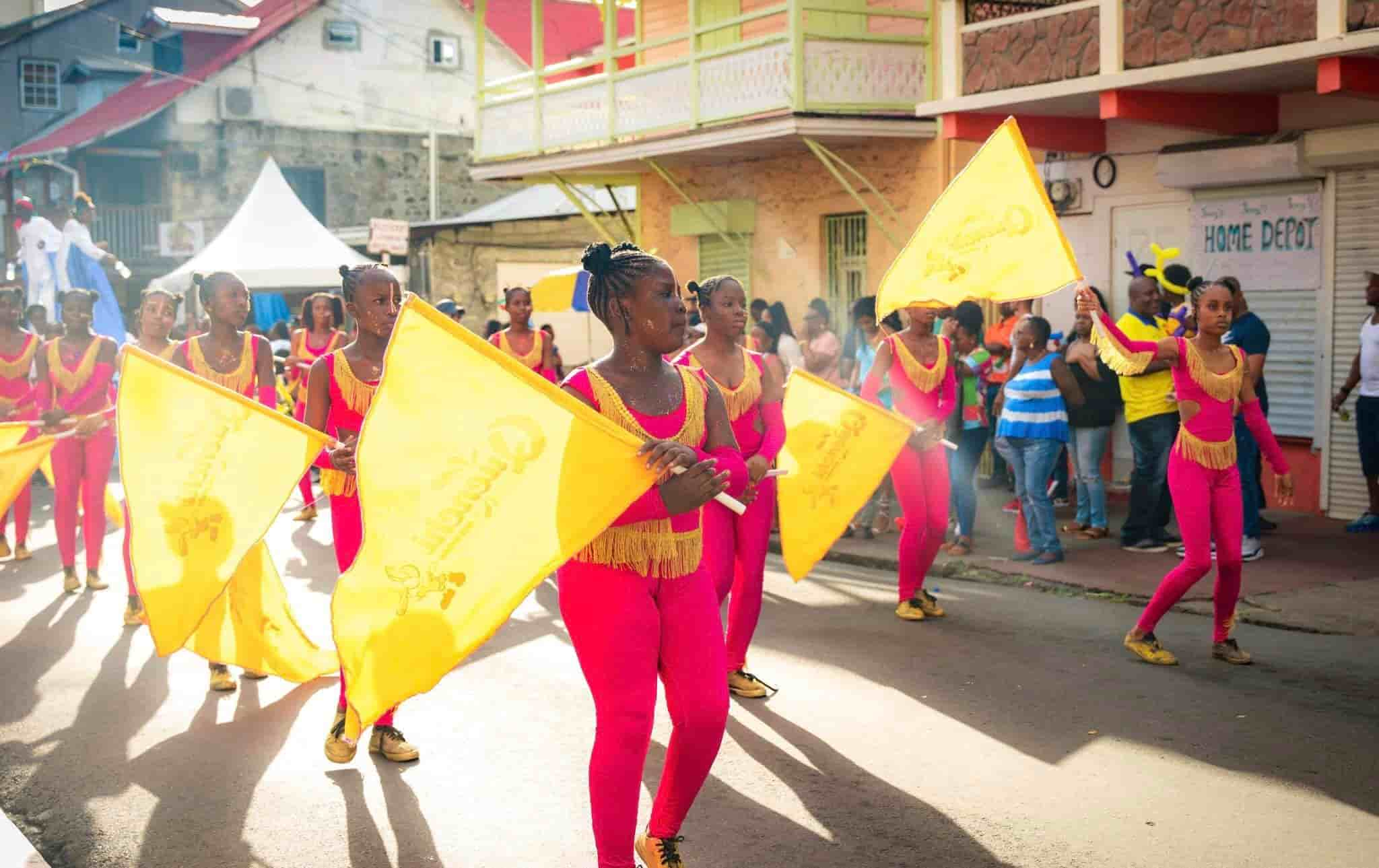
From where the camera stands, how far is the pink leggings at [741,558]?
22.6 feet

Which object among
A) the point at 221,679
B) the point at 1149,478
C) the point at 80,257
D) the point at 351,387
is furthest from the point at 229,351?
the point at 80,257

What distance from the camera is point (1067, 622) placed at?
916 centimetres

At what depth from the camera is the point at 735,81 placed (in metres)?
17.9

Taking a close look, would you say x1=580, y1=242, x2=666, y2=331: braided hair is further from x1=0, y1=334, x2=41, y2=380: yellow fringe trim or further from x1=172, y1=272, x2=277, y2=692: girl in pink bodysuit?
x1=0, y1=334, x2=41, y2=380: yellow fringe trim

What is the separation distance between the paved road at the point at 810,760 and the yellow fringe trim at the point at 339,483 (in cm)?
113

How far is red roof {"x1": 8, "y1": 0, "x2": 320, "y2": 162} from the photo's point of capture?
1539 inches

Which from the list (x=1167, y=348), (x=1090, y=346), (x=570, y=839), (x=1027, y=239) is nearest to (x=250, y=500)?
(x=570, y=839)

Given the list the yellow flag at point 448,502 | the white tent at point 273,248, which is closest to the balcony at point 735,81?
the white tent at point 273,248

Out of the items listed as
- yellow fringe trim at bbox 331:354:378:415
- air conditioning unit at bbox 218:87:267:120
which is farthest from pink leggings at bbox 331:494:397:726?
air conditioning unit at bbox 218:87:267:120

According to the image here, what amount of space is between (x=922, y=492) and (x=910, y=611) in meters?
0.82

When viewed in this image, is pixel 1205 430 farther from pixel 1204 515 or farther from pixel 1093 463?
pixel 1093 463

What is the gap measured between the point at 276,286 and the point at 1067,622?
17.4 meters

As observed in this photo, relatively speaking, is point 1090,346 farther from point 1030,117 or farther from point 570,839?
point 570,839

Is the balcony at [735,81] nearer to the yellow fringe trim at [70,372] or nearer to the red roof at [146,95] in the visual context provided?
the yellow fringe trim at [70,372]
